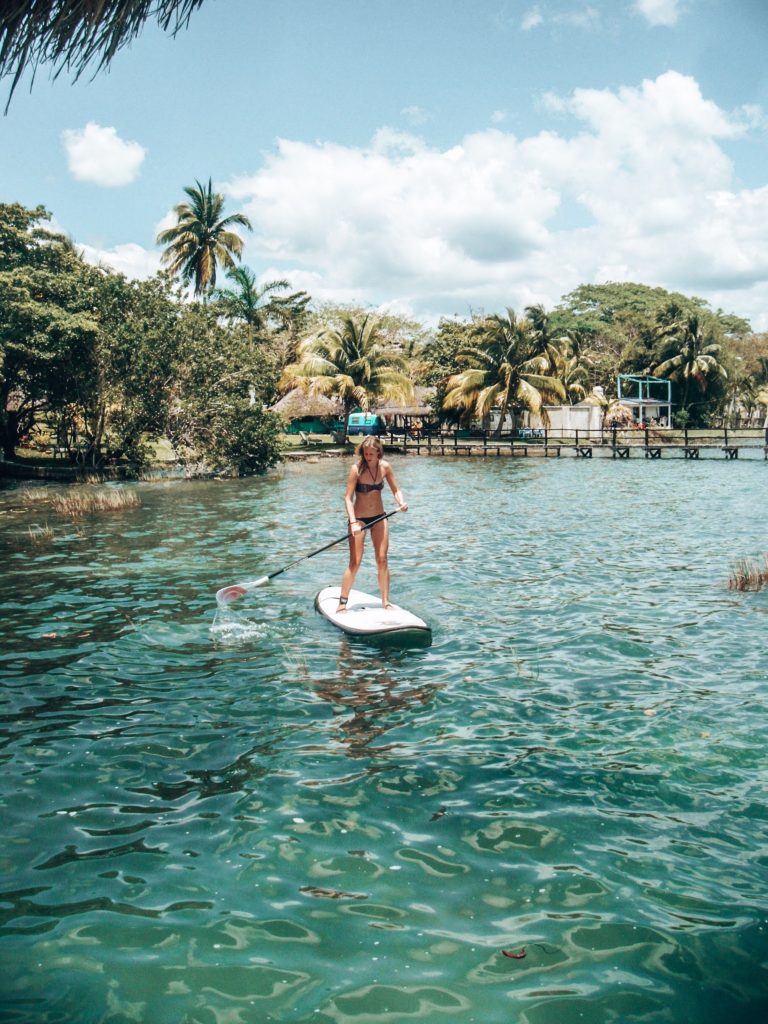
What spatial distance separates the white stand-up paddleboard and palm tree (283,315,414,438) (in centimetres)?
3964

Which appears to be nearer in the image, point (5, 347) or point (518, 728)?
point (518, 728)

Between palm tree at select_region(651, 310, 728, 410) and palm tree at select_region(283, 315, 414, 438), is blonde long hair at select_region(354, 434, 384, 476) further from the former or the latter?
palm tree at select_region(651, 310, 728, 410)

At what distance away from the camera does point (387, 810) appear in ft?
18.4

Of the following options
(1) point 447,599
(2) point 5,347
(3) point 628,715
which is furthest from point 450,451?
(3) point 628,715

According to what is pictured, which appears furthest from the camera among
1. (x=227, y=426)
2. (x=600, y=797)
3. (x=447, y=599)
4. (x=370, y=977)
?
(x=227, y=426)

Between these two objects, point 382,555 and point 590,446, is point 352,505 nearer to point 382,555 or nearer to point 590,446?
point 382,555

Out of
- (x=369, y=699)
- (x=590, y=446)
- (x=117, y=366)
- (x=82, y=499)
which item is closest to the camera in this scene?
(x=369, y=699)

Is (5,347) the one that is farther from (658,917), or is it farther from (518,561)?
(658,917)

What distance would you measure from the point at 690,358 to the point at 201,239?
35.8 m

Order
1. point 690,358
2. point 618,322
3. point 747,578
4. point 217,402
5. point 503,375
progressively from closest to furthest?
point 747,578 < point 217,402 < point 503,375 < point 690,358 < point 618,322

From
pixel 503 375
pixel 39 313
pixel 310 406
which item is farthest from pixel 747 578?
pixel 310 406

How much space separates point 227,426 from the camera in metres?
35.8

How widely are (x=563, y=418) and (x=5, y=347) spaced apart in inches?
1564

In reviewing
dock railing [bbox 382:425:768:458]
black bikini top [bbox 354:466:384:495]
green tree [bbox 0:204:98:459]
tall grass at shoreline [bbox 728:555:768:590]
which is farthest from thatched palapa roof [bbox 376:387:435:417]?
black bikini top [bbox 354:466:384:495]
